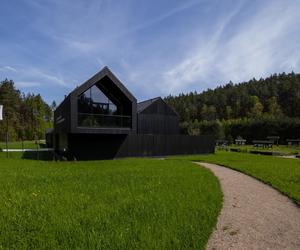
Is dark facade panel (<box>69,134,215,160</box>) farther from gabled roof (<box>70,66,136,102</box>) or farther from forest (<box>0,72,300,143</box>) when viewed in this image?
forest (<box>0,72,300,143</box>)

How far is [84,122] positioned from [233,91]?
231ft

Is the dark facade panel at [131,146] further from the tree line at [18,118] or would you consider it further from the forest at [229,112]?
the tree line at [18,118]

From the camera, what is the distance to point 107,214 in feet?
18.1

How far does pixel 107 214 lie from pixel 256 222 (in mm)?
2710

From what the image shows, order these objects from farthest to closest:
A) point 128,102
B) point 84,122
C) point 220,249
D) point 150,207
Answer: point 128,102
point 84,122
point 150,207
point 220,249

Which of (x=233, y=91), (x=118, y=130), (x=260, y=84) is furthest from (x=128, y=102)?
(x=260, y=84)

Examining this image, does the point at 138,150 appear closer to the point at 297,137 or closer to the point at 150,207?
the point at 150,207

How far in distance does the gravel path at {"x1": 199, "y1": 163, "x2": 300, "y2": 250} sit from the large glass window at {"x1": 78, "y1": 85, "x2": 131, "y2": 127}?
38.6ft

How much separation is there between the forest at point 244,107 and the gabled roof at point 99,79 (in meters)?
33.9

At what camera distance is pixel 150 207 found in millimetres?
5984

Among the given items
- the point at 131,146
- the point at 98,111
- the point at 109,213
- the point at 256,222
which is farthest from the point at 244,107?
the point at 109,213

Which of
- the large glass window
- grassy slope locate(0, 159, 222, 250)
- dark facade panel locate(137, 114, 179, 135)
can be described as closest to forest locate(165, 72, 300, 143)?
dark facade panel locate(137, 114, 179, 135)

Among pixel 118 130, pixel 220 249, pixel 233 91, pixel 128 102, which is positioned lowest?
pixel 220 249

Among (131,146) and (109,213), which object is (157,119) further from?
(109,213)
